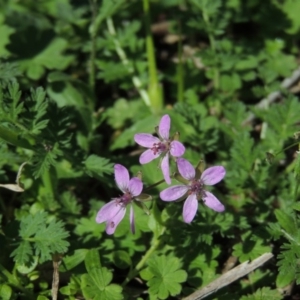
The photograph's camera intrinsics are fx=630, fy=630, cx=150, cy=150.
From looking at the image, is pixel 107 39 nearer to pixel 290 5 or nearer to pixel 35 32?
pixel 35 32

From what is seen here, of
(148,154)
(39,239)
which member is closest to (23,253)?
(39,239)

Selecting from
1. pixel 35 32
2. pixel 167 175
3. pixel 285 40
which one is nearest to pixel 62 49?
pixel 35 32

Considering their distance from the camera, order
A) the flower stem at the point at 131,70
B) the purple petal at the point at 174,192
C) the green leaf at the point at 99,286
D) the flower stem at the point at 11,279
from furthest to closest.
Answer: the flower stem at the point at 131,70 < the flower stem at the point at 11,279 < the green leaf at the point at 99,286 < the purple petal at the point at 174,192

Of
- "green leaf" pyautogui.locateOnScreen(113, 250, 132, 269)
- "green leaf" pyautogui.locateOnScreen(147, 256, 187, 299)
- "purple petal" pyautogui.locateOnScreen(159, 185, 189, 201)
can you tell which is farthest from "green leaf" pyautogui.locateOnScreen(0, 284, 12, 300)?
"purple petal" pyautogui.locateOnScreen(159, 185, 189, 201)

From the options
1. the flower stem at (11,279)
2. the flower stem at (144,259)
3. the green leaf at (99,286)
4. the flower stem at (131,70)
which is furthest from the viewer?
the flower stem at (131,70)

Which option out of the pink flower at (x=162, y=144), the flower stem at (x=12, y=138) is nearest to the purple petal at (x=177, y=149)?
the pink flower at (x=162, y=144)

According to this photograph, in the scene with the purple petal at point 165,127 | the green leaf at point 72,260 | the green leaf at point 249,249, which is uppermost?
the purple petal at point 165,127

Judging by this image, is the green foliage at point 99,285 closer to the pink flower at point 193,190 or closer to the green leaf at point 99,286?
the green leaf at point 99,286

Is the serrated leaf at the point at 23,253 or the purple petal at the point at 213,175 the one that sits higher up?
the purple petal at the point at 213,175
